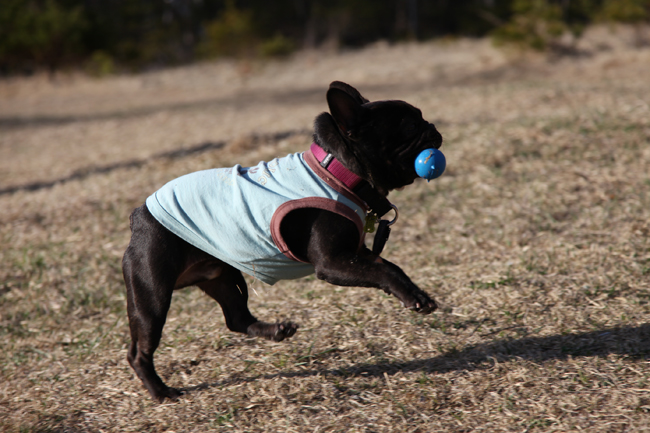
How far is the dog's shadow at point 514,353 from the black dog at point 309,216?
395mm

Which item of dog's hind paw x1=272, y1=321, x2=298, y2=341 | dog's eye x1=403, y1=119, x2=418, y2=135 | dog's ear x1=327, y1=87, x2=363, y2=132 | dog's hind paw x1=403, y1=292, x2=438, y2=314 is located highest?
dog's ear x1=327, y1=87, x2=363, y2=132

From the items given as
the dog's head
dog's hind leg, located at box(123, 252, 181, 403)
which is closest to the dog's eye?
the dog's head

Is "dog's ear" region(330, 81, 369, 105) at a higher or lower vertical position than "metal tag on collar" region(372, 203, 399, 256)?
higher

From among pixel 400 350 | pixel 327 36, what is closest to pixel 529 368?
pixel 400 350

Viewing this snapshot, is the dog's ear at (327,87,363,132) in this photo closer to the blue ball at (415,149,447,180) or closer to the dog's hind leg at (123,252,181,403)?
the blue ball at (415,149,447,180)

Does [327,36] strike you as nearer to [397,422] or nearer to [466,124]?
[466,124]

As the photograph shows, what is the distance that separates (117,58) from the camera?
22344 mm

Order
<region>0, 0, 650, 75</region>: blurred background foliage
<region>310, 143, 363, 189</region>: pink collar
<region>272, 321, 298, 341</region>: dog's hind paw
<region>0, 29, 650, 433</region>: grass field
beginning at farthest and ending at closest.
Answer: <region>0, 0, 650, 75</region>: blurred background foliage, <region>272, 321, 298, 341</region>: dog's hind paw, <region>0, 29, 650, 433</region>: grass field, <region>310, 143, 363, 189</region>: pink collar

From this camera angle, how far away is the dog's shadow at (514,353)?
9.79ft

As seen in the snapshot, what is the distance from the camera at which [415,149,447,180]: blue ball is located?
2.69 meters

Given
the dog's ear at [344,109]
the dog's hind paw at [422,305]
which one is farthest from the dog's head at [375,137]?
the dog's hind paw at [422,305]

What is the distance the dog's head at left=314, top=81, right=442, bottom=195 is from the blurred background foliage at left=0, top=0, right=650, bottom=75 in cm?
1230

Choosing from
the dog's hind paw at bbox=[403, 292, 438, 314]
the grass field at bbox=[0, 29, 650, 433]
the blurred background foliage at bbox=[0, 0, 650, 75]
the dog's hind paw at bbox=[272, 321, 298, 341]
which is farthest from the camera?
the blurred background foliage at bbox=[0, 0, 650, 75]

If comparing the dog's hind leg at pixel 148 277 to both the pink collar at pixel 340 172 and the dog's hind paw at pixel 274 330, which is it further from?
the pink collar at pixel 340 172
